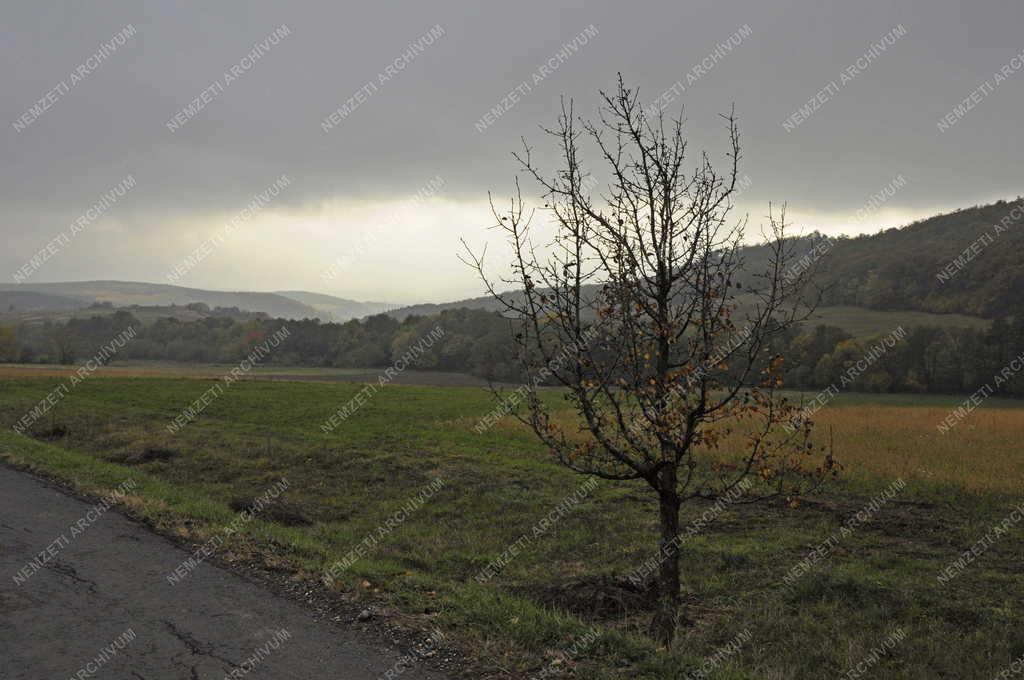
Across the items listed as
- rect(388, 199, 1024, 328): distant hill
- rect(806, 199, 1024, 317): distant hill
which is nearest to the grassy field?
rect(388, 199, 1024, 328): distant hill

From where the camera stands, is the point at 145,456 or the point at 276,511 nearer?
the point at 276,511

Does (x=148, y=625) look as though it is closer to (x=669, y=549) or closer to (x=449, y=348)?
(x=669, y=549)

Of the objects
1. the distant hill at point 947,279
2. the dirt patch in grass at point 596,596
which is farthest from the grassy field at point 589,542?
the distant hill at point 947,279

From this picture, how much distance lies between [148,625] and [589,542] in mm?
8583

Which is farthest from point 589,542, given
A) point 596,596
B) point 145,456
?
point 145,456

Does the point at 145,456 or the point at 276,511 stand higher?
the point at 145,456

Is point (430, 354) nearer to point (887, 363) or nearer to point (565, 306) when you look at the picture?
point (887, 363)

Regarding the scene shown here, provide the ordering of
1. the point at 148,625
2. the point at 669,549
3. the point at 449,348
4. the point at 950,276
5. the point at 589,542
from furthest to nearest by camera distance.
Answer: the point at 950,276 < the point at 449,348 < the point at 589,542 < the point at 669,549 < the point at 148,625

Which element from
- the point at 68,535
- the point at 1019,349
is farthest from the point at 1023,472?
the point at 1019,349

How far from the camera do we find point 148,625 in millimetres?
7246

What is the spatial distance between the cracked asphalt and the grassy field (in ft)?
2.76

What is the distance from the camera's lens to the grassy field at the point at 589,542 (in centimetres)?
787

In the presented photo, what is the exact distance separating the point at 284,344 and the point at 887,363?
88762 mm

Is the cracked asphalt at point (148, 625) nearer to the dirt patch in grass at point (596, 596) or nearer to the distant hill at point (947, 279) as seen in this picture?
the dirt patch in grass at point (596, 596)
